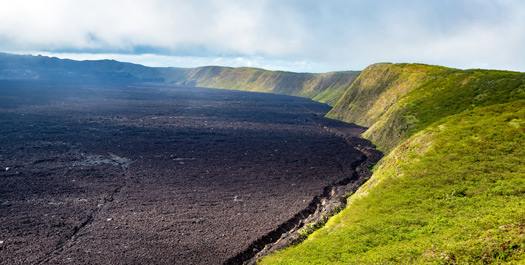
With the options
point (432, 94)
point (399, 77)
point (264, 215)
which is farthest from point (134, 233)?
point (399, 77)

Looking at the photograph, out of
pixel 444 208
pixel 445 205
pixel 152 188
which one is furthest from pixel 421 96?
pixel 152 188

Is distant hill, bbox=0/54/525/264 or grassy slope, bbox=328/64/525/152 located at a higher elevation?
grassy slope, bbox=328/64/525/152

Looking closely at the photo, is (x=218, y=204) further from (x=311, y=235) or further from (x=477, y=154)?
(x=477, y=154)

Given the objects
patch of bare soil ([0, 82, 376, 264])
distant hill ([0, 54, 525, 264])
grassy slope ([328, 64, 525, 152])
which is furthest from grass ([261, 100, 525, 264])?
grassy slope ([328, 64, 525, 152])

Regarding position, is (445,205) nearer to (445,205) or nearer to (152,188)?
(445,205)

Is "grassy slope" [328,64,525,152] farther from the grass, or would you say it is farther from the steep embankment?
the grass

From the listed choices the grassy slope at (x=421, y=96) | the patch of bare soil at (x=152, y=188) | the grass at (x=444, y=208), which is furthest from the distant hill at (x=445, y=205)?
the patch of bare soil at (x=152, y=188)
